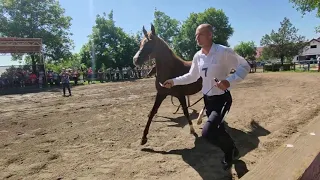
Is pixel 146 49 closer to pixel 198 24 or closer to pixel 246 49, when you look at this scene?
pixel 198 24

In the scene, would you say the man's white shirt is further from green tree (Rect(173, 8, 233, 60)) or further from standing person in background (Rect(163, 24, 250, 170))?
green tree (Rect(173, 8, 233, 60))

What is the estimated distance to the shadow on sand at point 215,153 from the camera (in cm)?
379

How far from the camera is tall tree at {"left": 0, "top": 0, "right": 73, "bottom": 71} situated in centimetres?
3525

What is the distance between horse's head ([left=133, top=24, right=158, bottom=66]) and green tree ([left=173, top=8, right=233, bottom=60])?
184 feet

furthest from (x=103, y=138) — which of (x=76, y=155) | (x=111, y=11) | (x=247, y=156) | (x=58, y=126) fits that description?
(x=111, y=11)

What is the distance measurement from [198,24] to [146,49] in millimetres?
59199

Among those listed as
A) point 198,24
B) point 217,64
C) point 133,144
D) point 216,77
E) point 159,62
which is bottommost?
point 133,144

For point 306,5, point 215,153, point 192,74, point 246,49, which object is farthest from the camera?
point 246,49

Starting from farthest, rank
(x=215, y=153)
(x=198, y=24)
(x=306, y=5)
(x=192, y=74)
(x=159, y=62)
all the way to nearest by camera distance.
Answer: (x=198, y=24) < (x=306, y=5) < (x=159, y=62) < (x=215, y=153) < (x=192, y=74)

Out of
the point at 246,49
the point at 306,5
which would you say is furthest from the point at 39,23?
the point at 246,49

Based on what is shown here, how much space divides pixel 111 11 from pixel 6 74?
23817mm

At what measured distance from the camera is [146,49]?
217 inches

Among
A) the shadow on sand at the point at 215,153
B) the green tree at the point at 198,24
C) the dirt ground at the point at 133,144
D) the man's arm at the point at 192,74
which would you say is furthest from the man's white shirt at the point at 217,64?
the green tree at the point at 198,24

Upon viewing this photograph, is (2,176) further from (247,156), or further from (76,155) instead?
(247,156)
